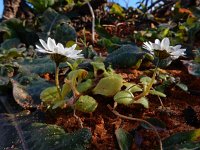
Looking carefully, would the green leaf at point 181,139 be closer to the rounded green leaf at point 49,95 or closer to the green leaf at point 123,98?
the green leaf at point 123,98

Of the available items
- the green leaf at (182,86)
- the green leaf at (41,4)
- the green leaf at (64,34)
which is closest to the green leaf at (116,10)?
the green leaf at (41,4)

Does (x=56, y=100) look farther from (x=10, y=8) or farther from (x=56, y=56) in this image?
(x=10, y=8)

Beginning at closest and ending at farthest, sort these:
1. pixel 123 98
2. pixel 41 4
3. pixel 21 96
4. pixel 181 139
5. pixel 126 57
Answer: pixel 181 139 → pixel 123 98 → pixel 21 96 → pixel 126 57 → pixel 41 4

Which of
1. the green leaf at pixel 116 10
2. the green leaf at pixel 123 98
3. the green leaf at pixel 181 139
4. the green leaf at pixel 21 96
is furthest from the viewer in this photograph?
the green leaf at pixel 116 10

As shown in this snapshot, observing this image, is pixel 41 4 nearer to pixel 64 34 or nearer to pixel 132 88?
pixel 64 34

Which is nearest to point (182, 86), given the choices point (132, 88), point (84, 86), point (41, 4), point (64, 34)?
point (132, 88)

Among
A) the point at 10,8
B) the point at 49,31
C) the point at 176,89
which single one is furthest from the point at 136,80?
the point at 10,8
